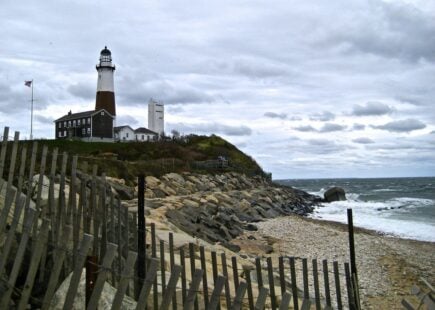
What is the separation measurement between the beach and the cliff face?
1.06 meters

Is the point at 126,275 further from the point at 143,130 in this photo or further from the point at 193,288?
the point at 143,130

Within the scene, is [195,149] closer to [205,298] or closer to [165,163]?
[165,163]

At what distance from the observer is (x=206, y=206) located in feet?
67.3

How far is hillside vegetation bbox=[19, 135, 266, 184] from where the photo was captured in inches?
881

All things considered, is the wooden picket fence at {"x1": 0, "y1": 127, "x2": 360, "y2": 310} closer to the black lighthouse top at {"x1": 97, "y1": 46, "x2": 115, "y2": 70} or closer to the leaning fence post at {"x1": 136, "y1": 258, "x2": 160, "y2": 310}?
the leaning fence post at {"x1": 136, "y1": 258, "x2": 160, "y2": 310}

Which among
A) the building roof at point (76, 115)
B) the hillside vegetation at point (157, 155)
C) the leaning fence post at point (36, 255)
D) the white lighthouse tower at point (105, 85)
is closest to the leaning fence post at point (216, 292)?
the leaning fence post at point (36, 255)

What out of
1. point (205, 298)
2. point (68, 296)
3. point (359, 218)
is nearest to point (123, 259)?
point (205, 298)

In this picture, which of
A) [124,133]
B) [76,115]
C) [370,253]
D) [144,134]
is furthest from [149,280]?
[144,134]

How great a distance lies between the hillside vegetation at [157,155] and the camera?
2238cm

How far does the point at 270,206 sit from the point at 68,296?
1147 inches

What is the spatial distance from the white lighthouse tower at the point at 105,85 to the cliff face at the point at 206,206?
2198cm

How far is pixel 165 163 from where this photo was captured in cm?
3091

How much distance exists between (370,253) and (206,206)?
285 inches

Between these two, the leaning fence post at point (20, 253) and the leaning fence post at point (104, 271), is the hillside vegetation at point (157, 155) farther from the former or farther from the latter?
the leaning fence post at point (104, 271)
